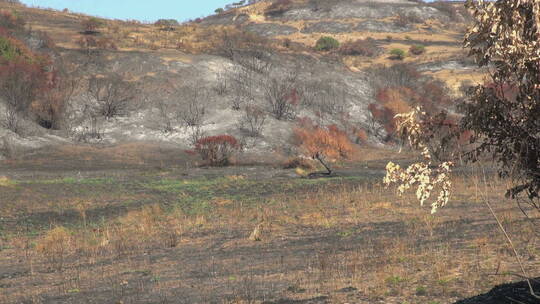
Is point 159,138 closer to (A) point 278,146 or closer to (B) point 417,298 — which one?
(A) point 278,146

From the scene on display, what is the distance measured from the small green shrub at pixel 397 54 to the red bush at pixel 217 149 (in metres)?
47.3

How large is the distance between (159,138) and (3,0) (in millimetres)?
49442

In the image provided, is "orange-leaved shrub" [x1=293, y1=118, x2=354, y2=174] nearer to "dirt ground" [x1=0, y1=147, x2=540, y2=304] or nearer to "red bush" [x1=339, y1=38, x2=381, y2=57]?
"dirt ground" [x1=0, y1=147, x2=540, y2=304]

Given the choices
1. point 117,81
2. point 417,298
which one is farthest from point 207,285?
point 117,81

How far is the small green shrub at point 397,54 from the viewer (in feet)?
270

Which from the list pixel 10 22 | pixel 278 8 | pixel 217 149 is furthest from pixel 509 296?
pixel 278 8

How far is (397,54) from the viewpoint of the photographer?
3253 inches

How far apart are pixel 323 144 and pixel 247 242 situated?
27.1m

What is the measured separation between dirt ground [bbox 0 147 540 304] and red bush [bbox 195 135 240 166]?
8.30 m

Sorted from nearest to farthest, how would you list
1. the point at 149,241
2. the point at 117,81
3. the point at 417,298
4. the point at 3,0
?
the point at 417,298, the point at 149,241, the point at 117,81, the point at 3,0

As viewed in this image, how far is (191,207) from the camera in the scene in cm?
2355

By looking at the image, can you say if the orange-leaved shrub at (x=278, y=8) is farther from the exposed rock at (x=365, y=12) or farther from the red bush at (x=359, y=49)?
the red bush at (x=359, y=49)

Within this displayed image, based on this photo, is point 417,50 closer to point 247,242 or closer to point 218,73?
point 218,73

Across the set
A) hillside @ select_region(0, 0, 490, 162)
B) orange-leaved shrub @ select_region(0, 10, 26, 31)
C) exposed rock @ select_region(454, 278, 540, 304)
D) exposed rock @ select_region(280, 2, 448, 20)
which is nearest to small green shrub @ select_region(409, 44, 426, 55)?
hillside @ select_region(0, 0, 490, 162)
